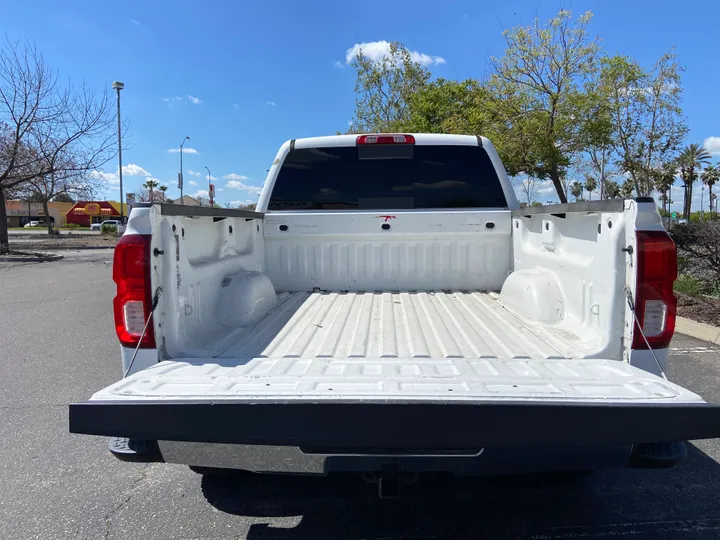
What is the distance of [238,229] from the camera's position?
3777 mm

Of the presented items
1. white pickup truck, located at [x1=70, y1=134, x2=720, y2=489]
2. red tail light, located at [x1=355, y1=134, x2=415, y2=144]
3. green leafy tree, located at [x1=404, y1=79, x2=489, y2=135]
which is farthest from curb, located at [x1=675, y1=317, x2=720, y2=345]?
green leafy tree, located at [x1=404, y1=79, x2=489, y2=135]

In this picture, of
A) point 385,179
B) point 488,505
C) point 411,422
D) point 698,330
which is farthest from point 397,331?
point 698,330

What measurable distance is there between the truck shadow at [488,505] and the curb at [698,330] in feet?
12.7

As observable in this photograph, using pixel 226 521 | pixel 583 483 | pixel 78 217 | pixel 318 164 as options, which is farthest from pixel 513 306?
pixel 78 217

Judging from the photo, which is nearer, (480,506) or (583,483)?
(480,506)

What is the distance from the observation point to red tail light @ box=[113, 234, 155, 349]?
2.46 m

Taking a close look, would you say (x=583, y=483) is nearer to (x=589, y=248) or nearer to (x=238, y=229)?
(x=589, y=248)

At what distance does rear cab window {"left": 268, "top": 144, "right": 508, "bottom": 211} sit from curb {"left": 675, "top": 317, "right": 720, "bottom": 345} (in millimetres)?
4348

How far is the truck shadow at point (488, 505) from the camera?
2.79 m

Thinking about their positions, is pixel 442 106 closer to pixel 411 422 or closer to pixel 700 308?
pixel 700 308

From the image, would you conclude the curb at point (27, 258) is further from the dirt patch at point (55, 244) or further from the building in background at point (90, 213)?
the building in background at point (90, 213)

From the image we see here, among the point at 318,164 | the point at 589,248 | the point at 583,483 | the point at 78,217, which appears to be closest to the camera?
the point at 589,248

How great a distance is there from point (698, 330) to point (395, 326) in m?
5.70

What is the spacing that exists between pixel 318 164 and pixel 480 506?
296 cm
